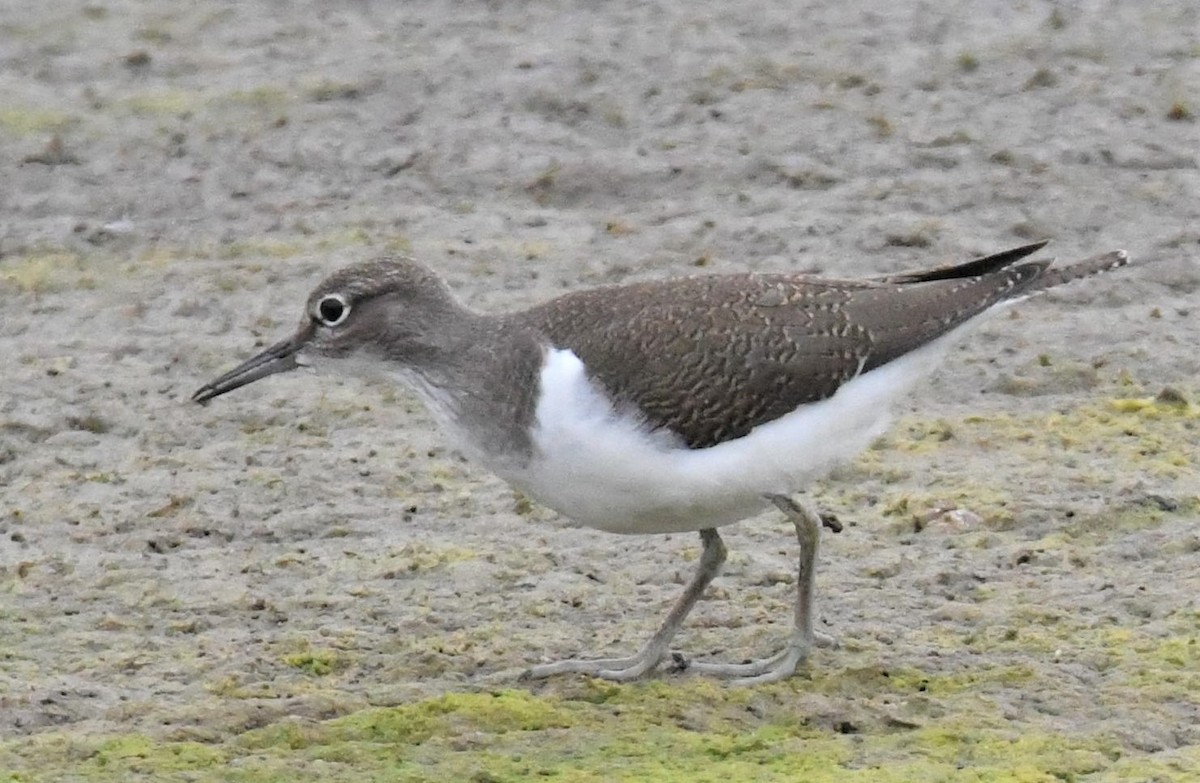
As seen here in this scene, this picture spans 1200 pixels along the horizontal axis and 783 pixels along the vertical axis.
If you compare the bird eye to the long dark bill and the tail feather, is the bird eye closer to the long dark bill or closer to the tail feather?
the long dark bill

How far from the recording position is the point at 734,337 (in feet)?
24.9

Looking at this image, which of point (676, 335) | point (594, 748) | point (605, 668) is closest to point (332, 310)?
point (676, 335)

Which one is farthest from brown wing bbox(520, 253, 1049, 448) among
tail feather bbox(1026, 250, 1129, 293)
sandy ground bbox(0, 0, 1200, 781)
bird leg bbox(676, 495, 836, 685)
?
sandy ground bbox(0, 0, 1200, 781)

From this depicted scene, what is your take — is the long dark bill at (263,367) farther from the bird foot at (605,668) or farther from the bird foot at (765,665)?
the bird foot at (765,665)

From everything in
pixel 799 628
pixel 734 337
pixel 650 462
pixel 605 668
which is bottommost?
pixel 605 668

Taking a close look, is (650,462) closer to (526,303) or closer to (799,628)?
(799,628)

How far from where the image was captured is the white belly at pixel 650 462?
23.7ft

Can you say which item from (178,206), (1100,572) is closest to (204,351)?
(178,206)

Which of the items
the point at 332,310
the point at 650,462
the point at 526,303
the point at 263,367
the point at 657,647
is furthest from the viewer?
the point at 526,303

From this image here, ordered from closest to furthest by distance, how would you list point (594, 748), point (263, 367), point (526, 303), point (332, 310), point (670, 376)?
point (594, 748)
point (670, 376)
point (332, 310)
point (263, 367)
point (526, 303)

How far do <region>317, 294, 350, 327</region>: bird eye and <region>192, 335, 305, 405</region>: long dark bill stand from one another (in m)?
0.16

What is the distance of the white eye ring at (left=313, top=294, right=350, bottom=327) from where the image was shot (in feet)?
26.1

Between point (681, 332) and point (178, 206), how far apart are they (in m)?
5.96

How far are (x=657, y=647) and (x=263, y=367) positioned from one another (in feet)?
6.21
